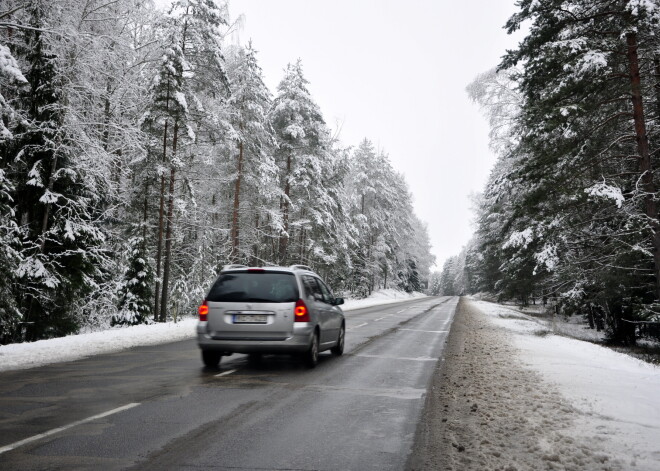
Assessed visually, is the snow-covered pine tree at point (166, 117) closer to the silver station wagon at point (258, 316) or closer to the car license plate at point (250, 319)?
the silver station wagon at point (258, 316)

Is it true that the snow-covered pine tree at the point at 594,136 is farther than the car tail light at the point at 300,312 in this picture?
Yes

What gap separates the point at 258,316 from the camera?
9031mm

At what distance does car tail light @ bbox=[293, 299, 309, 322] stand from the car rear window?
0.13 m

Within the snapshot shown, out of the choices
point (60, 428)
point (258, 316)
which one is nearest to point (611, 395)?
point (258, 316)

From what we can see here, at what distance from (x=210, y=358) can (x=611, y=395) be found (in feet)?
22.6

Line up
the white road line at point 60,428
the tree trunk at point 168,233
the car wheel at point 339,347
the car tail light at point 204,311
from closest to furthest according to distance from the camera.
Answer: the white road line at point 60,428, the car tail light at point 204,311, the car wheel at point 339,347, the tree trunk at point 168,233

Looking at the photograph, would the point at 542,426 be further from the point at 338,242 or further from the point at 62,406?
the point at 338,242

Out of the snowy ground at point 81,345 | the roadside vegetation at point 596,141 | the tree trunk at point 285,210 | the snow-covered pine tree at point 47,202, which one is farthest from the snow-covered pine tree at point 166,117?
the roadside vegetation at point 596,141

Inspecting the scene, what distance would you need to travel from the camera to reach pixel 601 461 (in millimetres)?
4488

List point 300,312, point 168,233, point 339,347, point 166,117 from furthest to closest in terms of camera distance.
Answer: point 168,233 → point 166,117 → point 339,347 → point 300,312

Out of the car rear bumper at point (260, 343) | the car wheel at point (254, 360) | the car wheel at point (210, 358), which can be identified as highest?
the car rear bumper at point (260, 343)

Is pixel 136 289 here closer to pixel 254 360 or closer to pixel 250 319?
pixel 254 360

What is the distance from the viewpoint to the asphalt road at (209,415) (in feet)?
14.2

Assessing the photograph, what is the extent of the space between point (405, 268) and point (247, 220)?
1971 inches
